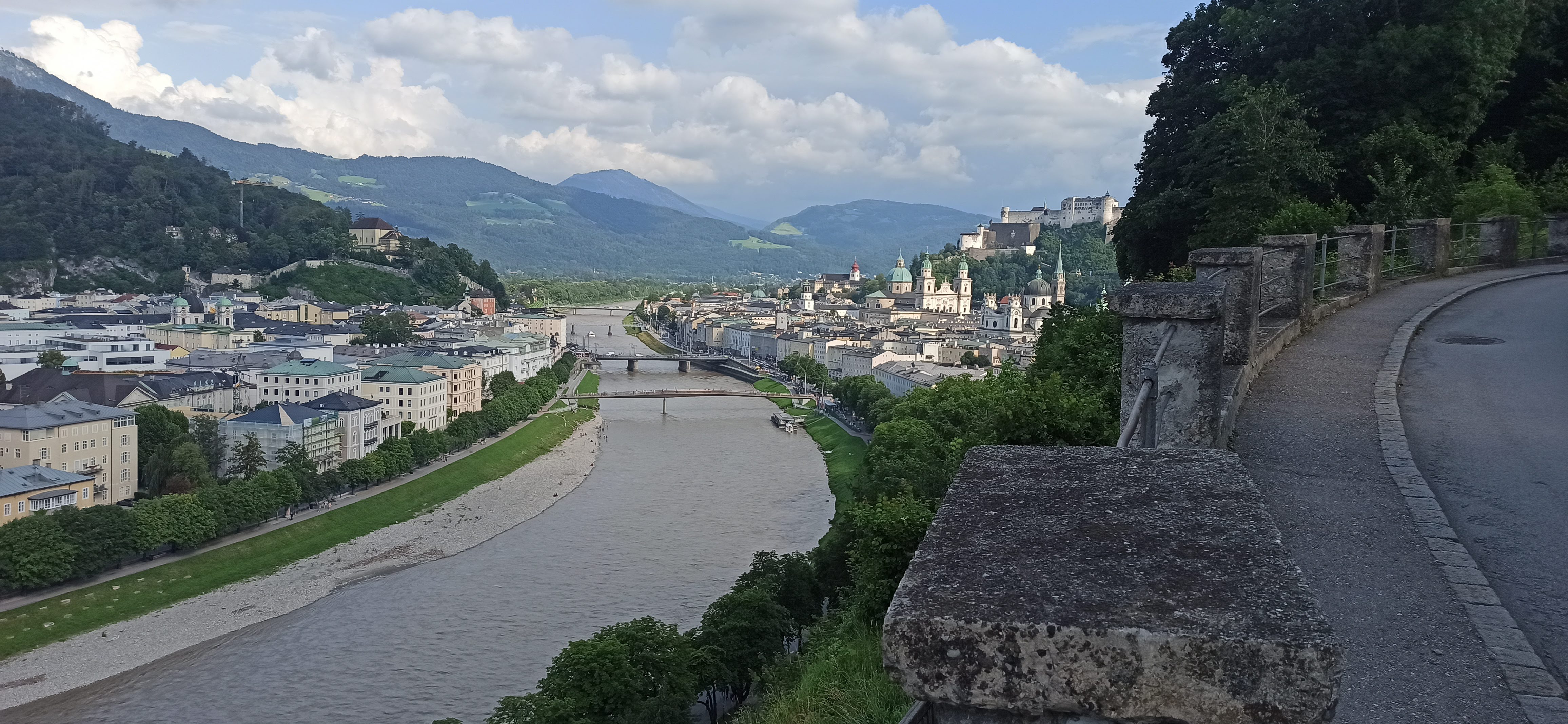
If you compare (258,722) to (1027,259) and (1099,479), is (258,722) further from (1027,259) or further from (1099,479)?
(1027,259)

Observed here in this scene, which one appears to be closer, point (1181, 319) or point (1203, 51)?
point (1181, 319)

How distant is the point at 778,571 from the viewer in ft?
55.9

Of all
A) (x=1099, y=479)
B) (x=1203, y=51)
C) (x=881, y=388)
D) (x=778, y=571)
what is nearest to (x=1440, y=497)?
(x=1099, y=479)

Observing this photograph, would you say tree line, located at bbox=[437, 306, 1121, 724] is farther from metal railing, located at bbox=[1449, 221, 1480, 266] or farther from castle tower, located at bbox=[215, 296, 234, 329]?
castle tower, located at bbox=[215, 296, 234, 329]

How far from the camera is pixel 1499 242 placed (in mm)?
14234

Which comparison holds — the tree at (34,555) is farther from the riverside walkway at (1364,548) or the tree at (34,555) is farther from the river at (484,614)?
the riverside walkway at (1364,548)

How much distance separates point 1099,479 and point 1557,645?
2703 mm

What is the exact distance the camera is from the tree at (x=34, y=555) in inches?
824

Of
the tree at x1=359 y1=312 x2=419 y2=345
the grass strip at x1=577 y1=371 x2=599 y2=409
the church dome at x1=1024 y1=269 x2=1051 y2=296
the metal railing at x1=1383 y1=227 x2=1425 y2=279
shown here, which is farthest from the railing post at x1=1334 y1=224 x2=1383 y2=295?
the church dome at x1=1024 y1=269 x2=1051 y2=296

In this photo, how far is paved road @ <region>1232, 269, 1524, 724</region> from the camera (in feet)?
10.3

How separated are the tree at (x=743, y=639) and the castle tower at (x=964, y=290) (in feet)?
309

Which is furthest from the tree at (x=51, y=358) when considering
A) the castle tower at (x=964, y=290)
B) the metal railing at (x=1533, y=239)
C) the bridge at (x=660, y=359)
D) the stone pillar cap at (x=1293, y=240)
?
the castle tower at (x=964, y=290)

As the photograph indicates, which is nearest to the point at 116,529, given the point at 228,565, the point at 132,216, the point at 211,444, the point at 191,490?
the point at 228,565

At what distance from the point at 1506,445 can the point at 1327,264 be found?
587cm
